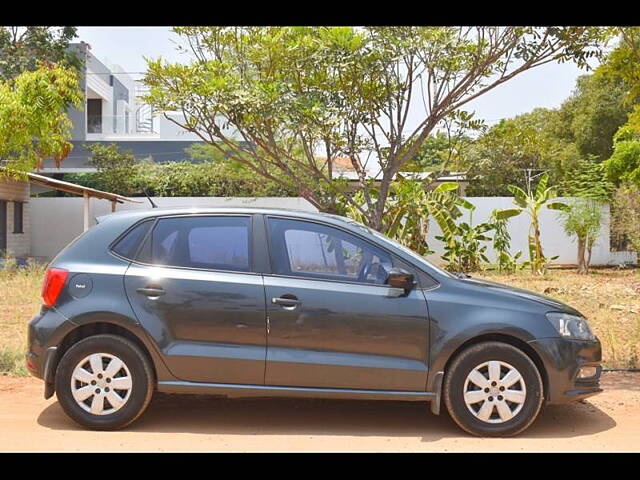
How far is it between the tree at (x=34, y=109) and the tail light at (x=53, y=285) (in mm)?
8696

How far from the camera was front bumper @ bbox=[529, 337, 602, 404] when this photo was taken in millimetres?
5844

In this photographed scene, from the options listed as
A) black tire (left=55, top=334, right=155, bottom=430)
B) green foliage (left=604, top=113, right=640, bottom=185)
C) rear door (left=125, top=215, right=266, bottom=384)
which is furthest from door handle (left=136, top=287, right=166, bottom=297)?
green foliage (left=604, top=113, right=640, bottom=185)

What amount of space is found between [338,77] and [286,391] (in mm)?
5738

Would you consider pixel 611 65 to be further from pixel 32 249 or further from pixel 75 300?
pixel 32 249

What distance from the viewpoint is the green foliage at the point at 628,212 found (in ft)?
62.6

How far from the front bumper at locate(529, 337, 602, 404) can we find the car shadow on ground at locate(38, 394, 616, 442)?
13.7 inches

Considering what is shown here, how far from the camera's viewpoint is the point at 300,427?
612 cm

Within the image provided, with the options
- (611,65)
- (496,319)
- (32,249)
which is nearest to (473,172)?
(611,65)

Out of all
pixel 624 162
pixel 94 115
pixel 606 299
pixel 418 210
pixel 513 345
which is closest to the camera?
pixel 513 345

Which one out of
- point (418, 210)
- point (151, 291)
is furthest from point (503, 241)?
point (151, 291)

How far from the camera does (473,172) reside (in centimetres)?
1269

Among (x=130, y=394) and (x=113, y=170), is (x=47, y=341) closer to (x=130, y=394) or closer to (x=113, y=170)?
(x=130, y=394)

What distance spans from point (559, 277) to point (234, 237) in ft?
48.2

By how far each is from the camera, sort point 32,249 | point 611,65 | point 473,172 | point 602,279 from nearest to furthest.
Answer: point 611,65 → point 473,172 → point 602,279 → point 32,249
